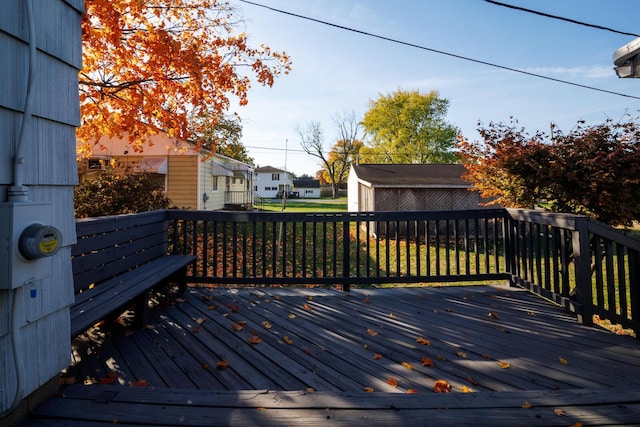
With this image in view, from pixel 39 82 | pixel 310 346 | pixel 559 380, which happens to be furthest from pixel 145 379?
pixel 559 380

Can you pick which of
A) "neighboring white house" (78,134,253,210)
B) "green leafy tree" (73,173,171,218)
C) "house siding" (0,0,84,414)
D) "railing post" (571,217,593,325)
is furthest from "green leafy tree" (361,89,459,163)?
"house siding" (0,0,84,414)

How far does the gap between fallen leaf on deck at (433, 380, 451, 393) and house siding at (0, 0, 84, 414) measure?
6.69 feet

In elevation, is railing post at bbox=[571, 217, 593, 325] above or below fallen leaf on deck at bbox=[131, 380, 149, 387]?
above

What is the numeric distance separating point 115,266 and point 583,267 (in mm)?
4081

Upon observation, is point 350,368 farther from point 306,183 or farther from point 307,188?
point 306,183

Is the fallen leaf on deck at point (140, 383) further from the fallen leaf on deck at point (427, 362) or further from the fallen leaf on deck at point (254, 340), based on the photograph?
the fallen leaf on deck at point (427, 362)

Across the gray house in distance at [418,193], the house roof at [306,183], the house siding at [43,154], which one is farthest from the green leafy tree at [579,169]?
the house roof at [306,183]

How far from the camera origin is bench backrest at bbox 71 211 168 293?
2.35m

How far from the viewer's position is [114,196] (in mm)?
5098

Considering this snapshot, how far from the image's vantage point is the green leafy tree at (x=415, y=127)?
33.7m

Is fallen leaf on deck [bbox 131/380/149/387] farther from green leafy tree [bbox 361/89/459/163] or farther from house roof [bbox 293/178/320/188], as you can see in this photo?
house roof [bbox 293/178/320/188]

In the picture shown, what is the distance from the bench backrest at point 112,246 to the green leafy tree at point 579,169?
14.5ft

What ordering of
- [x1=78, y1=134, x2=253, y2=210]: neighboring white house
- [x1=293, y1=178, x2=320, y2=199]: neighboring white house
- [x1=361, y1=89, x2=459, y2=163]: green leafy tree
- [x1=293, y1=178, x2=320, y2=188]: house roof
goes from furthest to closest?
[x1=293, y1=178, x2=320, y2=188]: house roof < [x1=293, y1=178, x2=320, y2=199]: neighboring white house < [x1=361, y1=89, x2=459, y2=163]: green leafy tree < [x1=78, y1=134, x2=253, y2=210]: neighboring white house

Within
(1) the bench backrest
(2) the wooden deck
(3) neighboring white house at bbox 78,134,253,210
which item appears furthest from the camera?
(3) neighboring white house at bbox 78,134,253,210
